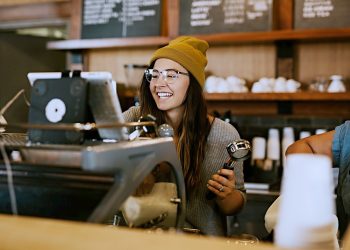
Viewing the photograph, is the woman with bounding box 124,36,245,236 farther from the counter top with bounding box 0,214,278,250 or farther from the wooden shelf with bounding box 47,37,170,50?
the wooden shelf with bounding box 47,37,170,50

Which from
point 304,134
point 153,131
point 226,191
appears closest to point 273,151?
point 304,134

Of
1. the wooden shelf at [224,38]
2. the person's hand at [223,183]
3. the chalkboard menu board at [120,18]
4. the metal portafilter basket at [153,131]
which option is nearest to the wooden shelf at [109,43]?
the wooden shelf at [224,38]

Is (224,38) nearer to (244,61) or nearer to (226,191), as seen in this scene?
(244,61)

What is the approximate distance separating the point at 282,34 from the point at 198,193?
1.71 m

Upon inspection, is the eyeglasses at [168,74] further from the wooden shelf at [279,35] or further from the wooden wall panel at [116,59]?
the wooden wall panel at [116,59]

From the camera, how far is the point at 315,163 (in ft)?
2.84

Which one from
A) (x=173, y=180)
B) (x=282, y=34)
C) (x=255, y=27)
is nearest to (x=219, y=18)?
(x=255, y=27)

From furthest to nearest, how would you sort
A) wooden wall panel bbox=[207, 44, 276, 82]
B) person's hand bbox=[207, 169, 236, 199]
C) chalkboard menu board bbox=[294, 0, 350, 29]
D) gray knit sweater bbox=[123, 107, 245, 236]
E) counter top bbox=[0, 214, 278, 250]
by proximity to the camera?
wooden wall panel bbox=[207, 44, 276, 82] → chalkboard menu board bbox=[294, 0, 350, 29] → gray knit sweater bbox=[123, 107, 245, 236] → person's hand bbox=[207, 169, 236, 199] → counter top bbox=[0, 214, 278, 250]

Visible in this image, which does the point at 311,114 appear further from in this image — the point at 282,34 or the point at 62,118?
the point at 62,118

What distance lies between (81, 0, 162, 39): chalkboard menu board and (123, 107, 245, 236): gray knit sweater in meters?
1.72

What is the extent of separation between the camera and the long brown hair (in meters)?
1.91

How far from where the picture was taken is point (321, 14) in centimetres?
327

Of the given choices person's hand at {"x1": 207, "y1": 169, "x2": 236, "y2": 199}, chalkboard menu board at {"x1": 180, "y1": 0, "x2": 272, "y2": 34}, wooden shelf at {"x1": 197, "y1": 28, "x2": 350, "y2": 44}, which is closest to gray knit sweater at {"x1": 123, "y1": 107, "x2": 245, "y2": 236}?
person's hand at {"x1": 207, "y1": 169, "x2": 236, "y2": 199}

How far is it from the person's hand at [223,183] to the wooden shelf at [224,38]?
5.80ft
